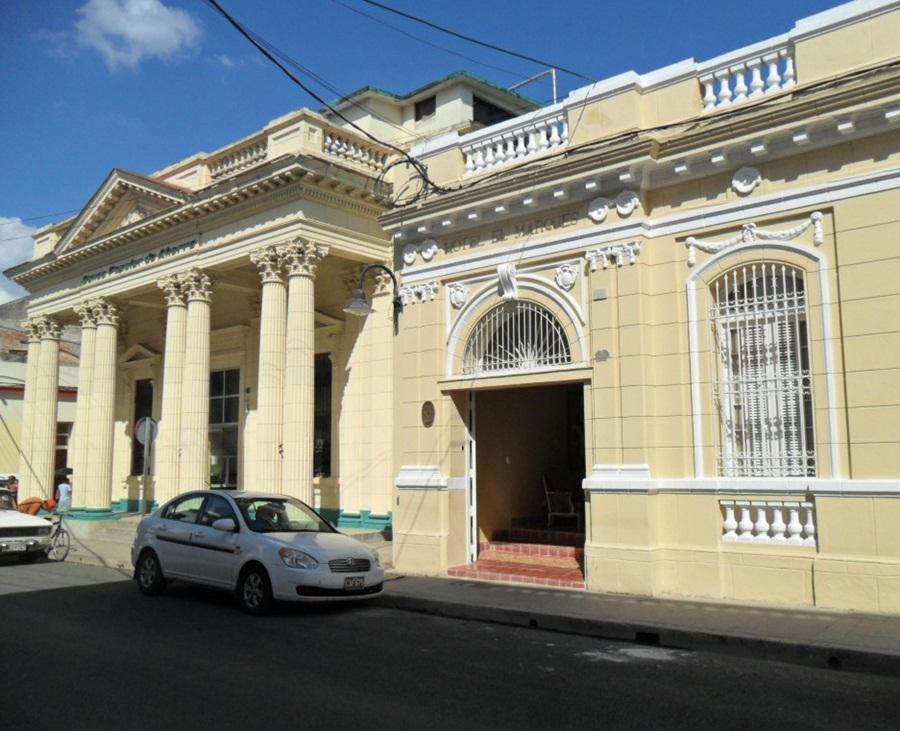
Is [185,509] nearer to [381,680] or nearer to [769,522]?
[381,680]

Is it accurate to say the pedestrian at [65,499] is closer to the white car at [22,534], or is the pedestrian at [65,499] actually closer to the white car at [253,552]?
the white car at [22,534]

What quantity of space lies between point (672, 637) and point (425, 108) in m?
16.2

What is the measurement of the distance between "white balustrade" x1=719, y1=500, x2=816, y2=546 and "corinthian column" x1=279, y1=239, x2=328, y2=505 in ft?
28.9

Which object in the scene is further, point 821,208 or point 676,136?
point 676,136

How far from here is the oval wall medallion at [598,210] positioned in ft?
35.7

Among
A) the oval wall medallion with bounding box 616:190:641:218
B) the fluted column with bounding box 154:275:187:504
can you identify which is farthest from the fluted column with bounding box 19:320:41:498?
the oval wall medallion with bounding box 616:190:641:218

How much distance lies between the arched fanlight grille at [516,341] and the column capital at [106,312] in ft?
43.2

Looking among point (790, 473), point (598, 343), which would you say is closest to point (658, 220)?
point (598, 343)

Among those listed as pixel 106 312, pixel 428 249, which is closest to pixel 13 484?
pixel 106 312

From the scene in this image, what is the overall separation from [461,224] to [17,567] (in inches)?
415

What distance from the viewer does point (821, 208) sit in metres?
9.39

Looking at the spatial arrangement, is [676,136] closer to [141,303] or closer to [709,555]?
[709,555]

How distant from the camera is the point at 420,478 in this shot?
12539 mm

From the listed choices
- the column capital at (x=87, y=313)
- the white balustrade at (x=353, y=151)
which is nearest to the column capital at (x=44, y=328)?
the column capital at (x=87, y=313)
